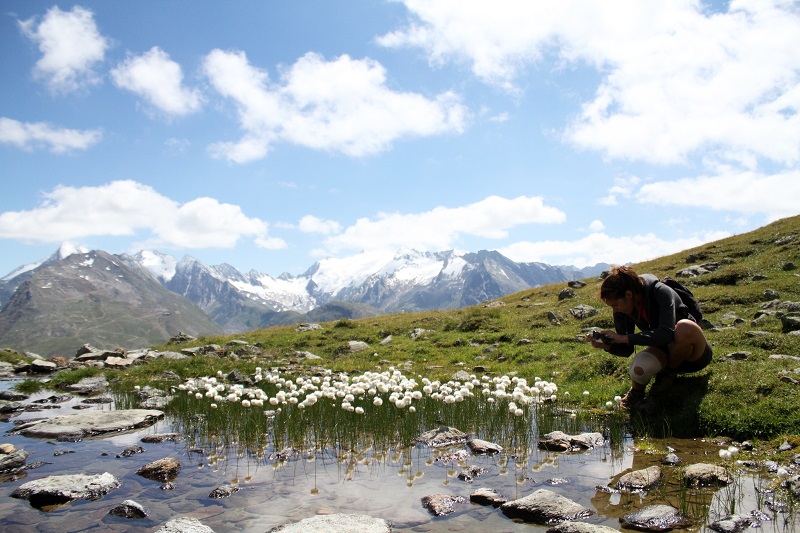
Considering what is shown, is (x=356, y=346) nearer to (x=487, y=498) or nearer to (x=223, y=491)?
(x=223, y=491)

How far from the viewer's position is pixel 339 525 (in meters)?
6.15

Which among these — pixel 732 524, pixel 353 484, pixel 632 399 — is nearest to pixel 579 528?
pixel 732 524

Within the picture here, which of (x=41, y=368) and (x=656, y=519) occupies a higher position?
(x=41, y=368)

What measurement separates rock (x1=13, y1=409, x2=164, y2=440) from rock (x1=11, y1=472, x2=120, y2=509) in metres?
4.20

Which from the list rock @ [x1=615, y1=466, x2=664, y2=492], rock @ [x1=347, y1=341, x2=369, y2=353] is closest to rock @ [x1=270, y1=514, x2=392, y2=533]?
rock @ [x1=615, y1=466, x2=664, y2=492]

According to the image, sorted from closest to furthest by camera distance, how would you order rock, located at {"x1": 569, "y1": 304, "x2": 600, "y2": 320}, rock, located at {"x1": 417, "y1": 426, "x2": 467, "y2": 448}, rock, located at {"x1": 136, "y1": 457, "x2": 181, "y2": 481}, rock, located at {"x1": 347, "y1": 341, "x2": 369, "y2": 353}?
rock, located at {"x1": 136, "y1": 457, "x2": 181, "y2": 481} < rock, located at {"x1": 417, "y1": 426, "x2": 467, "y2": 448} < rock, located at {"x1": 569, "y1": 304, "x2": 600, "y2": 320} < rock, located at {"x1": 347, "y1": 341, "x2": 369, "y2": 353}

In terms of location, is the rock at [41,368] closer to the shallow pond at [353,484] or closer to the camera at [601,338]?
the shallow pond at [353,484]

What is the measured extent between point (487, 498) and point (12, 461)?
8.38 meters

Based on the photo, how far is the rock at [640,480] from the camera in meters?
7.18

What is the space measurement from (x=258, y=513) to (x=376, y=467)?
2.61 meters

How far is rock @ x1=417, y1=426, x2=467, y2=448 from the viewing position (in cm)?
1053

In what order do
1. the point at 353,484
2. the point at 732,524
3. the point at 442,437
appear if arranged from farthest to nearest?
1. the point at 442,437
2. the point at 353,484
3. the point at 732,524

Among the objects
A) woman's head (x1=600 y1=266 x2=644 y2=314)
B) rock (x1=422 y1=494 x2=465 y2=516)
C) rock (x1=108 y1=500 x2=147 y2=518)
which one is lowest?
rock (x1=422 y1=494 x2=465 y2=516)

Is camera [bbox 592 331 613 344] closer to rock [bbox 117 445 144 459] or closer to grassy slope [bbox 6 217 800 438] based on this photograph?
Result: grassy slope [bbox 6 217 800 438]
